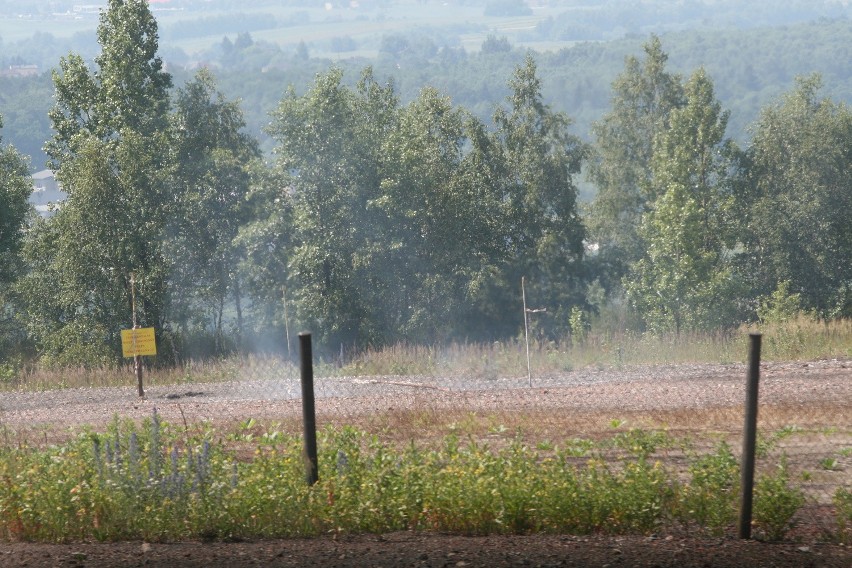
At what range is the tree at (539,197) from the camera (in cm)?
3850

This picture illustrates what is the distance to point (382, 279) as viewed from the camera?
3312cm

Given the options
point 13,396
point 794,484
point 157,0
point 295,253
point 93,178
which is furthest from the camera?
point 157,0

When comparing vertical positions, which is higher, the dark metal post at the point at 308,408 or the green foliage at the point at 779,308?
the dark metal post at the point at 308,408

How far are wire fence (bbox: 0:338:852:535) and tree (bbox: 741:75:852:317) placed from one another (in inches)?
960

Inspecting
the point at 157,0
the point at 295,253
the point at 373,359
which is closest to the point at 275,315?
the point at 295,253

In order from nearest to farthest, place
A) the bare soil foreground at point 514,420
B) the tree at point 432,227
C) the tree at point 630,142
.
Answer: the bare soil foreground at point 514,420 < the tree at point 432,227 < the tree at point 630,142

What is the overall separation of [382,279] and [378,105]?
7.02m

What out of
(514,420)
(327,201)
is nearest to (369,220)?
(327,201)

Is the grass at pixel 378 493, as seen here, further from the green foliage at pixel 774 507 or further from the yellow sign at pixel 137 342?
the yellow sign at pixel 137 342

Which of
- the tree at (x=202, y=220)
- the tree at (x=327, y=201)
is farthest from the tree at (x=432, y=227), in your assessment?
the tree at (x=202, y=220)

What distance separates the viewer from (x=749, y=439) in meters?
7.04

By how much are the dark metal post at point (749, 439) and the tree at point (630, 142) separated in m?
39.9

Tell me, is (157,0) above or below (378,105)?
above

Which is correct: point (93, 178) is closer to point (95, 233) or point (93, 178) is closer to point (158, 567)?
point (95, 233)
